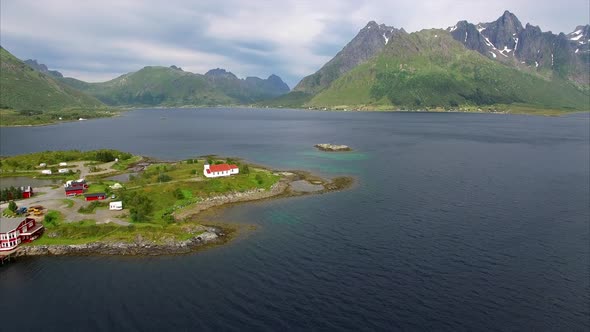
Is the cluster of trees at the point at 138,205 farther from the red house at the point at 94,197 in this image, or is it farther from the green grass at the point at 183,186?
the red house at the point at 94,197

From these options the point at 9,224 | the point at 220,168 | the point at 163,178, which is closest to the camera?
the point at 9,224

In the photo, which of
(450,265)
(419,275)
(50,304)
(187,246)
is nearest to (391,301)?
(419,275)

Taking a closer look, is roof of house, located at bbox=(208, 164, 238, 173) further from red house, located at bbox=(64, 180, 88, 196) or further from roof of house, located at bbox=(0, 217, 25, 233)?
roof of house, located at bbox=(0, 217, 25, 233)

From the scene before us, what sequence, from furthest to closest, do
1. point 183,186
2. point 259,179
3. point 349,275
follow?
point 259,179, point 183,186, point 349,275

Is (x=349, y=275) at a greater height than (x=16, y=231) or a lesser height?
lesser

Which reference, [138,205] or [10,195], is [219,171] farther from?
[10,195]

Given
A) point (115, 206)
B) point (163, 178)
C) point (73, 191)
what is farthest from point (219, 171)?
point (73, 191)

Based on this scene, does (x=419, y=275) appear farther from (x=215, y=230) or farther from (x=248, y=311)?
(x=215, y=230)

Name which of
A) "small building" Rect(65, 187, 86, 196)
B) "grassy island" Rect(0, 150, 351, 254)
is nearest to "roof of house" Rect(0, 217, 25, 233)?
"grassy island" Rect(0, 150, 351, 254)
